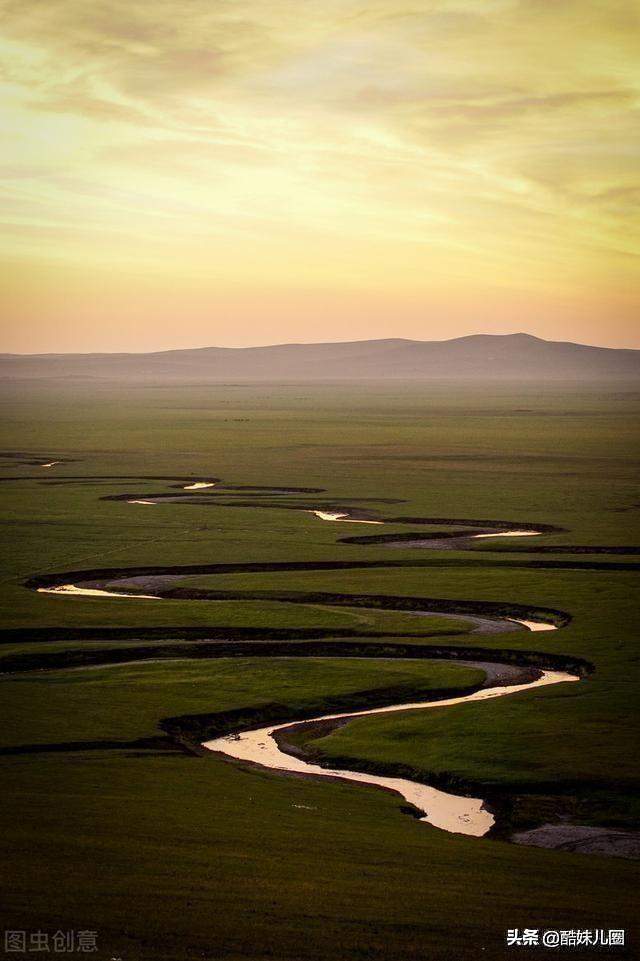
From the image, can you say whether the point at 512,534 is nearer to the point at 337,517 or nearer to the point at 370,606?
the point at 337,517

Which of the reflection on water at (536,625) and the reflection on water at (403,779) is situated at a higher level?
the reflection on water at (536,625)

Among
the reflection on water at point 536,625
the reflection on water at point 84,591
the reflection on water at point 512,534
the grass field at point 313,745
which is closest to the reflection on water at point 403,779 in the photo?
the grass field at point 313,745

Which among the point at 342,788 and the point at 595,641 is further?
the point at 595,641

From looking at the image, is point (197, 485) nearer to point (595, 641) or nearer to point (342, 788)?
point (595, 641)

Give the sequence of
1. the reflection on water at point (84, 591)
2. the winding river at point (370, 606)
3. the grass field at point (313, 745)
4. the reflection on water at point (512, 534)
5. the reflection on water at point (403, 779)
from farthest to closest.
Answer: the reflection on water at point (512, 534), the reflection on water at point (84, 591), the winding river at point (370, 606), the reflection on water at point (403, 779), the grass field at point (313, 745)

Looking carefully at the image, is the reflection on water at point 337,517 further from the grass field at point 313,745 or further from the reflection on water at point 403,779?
the reflection on water at point 403,779

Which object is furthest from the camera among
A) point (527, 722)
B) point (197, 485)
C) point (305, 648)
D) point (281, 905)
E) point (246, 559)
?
point (197, 485)

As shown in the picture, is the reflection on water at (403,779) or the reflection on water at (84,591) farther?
the reflection on water at (84,591)

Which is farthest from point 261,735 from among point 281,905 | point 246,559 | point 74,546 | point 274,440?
point 274,440

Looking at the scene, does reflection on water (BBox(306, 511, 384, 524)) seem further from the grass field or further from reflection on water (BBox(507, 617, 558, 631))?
reflection on water (BBox(507, 617, 558, 631))

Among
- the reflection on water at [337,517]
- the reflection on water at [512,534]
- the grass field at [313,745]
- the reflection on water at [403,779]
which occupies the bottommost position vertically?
the reflection on water at [403,779]
